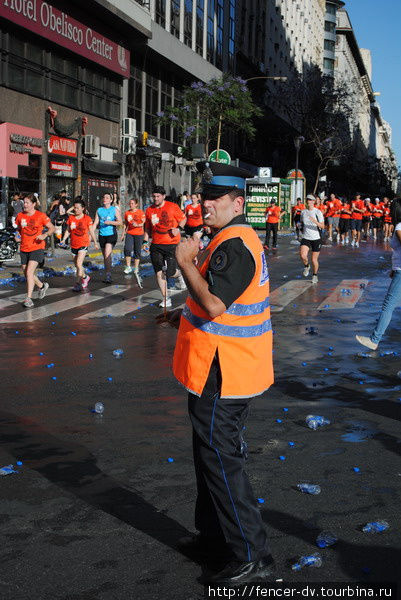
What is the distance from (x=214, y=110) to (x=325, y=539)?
119 feet

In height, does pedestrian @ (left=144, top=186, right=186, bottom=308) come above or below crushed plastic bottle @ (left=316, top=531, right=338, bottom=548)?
above

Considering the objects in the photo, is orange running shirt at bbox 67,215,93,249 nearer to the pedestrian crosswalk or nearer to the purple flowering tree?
the pedestrian crosswalk

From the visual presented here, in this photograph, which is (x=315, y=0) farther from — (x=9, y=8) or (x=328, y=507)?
(x=328, y=507)

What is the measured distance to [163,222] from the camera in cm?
1404

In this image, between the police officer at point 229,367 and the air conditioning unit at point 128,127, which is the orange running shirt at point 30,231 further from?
the air conditioning unit at point 128,127

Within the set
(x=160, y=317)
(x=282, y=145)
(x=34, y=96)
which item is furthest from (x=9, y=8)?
(x=282, y=145)

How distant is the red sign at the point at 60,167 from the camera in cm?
2911

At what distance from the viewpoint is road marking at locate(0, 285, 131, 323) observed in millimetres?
12188

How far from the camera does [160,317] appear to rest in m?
4.23

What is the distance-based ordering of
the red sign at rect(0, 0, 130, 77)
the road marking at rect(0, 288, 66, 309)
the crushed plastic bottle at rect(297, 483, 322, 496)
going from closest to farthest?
1. the crushed plastic bottle at rect(297, 483, 322, 496)
2. the road marking at rect(0, 288, 66, 309)
3. the red sign at rect(0, 0, 130, 77)

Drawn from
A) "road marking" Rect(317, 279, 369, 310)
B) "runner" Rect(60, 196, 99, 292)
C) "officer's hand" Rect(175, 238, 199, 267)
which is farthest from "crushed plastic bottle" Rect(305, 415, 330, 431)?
"runner" Rect(60, 196, 99, 292)

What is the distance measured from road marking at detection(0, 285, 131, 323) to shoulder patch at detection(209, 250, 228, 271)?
874 centimetres

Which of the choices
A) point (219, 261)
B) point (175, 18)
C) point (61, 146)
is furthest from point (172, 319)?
point (175, 18)

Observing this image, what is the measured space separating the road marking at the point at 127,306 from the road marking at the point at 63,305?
573mm
